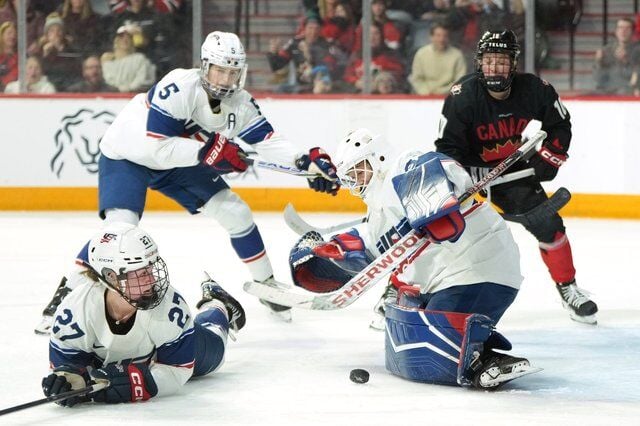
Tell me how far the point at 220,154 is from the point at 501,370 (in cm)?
149

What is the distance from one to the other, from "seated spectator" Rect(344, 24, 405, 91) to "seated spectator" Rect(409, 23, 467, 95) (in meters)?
0.09

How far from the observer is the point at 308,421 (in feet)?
11.6

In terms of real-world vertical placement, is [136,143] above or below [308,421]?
above

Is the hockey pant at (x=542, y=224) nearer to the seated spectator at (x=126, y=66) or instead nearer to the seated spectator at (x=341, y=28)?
the seated spectator at (x=341, y=28)

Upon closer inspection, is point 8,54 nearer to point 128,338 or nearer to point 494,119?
point 494,119

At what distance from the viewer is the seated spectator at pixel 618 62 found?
793 cm

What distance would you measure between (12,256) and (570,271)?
287 centimetres

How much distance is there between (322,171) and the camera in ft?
16.1

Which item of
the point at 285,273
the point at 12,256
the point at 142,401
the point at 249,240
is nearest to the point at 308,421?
the point at 142,401

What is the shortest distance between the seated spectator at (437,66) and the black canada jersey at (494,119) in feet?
9.98

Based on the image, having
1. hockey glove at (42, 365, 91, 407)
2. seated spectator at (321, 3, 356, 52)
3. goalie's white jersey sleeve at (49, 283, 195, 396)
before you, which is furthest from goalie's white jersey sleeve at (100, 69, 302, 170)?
seated spectator at (321, 3, 356, 52)

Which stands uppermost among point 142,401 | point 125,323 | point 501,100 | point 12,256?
point 501,100

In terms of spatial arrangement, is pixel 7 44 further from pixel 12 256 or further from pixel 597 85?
pixel 597 85

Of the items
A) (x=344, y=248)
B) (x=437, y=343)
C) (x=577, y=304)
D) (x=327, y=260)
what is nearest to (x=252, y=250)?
(x=327, y=260)
